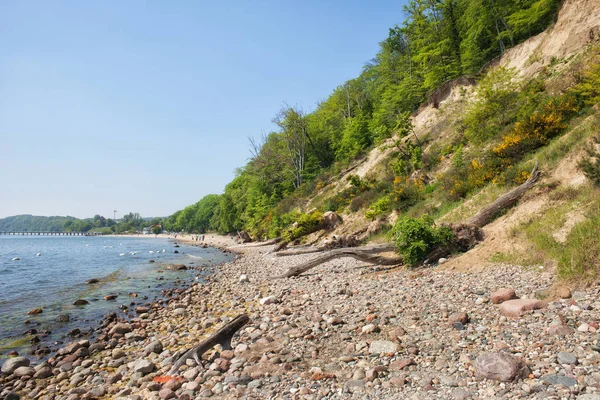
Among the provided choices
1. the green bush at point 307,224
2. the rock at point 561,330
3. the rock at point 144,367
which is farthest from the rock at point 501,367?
the green bush at point 307,224

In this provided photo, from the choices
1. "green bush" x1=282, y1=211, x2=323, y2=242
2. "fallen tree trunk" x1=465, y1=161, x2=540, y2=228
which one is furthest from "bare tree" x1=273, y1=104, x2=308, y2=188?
"fallen tree trunk" x1=465, y1=161, x2=540, y2=228

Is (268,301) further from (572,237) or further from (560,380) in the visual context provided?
(572,237)

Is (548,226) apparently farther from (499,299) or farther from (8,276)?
(8,276)

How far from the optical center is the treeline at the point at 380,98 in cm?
2908

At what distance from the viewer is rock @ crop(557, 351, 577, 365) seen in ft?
12.2

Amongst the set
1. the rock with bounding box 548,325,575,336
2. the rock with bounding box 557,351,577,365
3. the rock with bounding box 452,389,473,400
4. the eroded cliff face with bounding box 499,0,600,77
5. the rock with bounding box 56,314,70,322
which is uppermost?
the eroded cliff face with bounding box 499,0,600,77

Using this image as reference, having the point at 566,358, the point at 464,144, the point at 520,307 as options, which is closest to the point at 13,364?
the point at 566,358

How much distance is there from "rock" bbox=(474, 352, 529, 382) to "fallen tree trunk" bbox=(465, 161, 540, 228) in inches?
341

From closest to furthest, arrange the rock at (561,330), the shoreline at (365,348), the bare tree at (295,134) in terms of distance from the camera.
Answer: the shoreline at (365,348)
the rock at (561,330)
the bare tree at (295,134)

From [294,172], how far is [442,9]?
1106 inches

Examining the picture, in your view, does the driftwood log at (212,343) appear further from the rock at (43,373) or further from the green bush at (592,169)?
the green bush at (592,169)

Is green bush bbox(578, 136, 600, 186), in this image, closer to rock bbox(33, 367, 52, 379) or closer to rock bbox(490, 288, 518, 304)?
rock bbox(490, 288, 518, 304)

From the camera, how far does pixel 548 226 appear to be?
870 cm

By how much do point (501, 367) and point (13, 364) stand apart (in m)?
9.51
